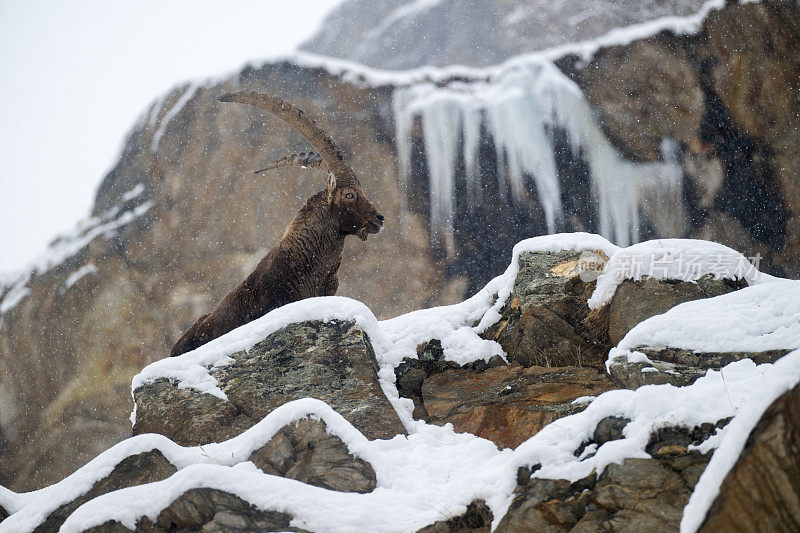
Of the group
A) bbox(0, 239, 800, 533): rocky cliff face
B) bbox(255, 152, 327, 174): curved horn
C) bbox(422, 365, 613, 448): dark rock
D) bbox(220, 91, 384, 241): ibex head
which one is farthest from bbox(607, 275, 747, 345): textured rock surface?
bbox(255, 152, 327, 174): curved horn

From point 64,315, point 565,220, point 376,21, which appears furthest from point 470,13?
point 64,315

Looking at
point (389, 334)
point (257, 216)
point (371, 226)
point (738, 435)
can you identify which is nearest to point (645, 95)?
point (257, 216)

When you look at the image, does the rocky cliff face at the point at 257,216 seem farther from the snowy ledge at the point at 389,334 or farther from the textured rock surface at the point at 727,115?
the snowy ledge at the point at 389,334

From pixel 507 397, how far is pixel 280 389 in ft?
4.56

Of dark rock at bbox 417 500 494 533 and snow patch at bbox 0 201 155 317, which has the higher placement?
snow patch at bbox 0 201 155 317

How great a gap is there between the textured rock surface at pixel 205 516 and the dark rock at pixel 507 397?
1511mm

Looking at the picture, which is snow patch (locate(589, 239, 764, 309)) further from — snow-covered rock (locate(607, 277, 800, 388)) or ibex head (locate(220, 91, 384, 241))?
ibex head (locate(220, 91, 384, 241))

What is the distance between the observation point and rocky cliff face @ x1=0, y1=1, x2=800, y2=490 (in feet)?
34.0

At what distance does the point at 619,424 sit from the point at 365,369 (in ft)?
5.95

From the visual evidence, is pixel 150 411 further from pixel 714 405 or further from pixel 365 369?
pixel 714 405

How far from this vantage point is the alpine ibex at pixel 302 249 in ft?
16.4

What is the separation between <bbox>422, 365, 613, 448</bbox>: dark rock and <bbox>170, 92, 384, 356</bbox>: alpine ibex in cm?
141

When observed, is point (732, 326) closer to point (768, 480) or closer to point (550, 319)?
point (550, 319)

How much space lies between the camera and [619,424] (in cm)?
272
